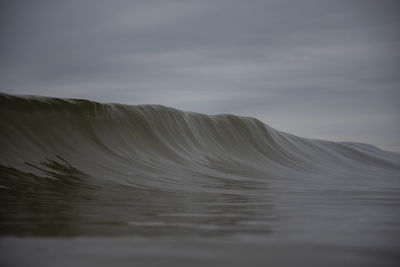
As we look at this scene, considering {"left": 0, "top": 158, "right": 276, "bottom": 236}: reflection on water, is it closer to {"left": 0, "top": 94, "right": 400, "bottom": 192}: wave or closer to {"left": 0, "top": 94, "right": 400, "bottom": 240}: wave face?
{"left": 0, "top": 94, "right": 400, "bottom": 240}: wave face

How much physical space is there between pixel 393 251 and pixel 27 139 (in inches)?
160

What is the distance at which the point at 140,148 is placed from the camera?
511cm

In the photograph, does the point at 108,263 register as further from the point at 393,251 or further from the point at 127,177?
the point at 127,177

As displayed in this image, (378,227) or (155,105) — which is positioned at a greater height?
(155,105)

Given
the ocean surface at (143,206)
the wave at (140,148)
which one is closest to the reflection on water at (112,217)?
the ocean surface at (143,206)

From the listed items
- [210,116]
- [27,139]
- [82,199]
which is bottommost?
[82,199]

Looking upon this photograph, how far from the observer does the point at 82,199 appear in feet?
6.99

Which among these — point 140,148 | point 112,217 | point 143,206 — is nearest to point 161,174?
point 140,148

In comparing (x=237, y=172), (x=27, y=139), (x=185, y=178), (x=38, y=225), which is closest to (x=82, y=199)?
(x=38, y=225)

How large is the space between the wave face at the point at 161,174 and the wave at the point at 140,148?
16 mm

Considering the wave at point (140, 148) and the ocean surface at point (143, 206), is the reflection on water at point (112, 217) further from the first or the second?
the wave at point (140, 148)

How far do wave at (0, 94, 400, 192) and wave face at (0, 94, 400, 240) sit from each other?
0.02 meters

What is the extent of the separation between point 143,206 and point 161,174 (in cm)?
226

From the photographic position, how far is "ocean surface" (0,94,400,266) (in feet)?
2.85
